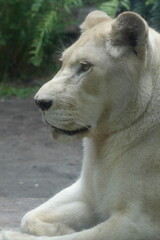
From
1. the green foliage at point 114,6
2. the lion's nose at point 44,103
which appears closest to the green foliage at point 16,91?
the green foliage at point 114,6

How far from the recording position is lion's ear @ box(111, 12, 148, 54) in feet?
14.1

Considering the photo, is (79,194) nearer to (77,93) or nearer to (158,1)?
(77,93)

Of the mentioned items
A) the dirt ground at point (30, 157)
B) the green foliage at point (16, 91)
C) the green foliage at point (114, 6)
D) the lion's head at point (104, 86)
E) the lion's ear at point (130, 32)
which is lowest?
the green foliage at point (16, 91)

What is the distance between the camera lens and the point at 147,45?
4402mm

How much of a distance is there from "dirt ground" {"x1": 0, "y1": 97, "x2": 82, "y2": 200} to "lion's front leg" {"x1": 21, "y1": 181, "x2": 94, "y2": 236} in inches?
93.0

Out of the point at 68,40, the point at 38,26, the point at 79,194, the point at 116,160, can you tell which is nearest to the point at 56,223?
the point at 79,194

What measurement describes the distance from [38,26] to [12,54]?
1085 mm

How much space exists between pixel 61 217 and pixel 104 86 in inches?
32.1

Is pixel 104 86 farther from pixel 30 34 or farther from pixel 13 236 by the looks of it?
pixel 30 34

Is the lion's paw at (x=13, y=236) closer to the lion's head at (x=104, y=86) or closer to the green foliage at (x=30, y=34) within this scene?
the lion's head at (x=104, y=86)

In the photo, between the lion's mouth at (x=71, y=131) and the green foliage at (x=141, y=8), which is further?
the green foliage at (x=141, y=8)

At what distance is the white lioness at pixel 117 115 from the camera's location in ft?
14.3

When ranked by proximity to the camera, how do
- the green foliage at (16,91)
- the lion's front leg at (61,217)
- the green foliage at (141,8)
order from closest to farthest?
the lion's front leg at (61,217) → the green foliage at (141,8) → the green foliage at (16,91)

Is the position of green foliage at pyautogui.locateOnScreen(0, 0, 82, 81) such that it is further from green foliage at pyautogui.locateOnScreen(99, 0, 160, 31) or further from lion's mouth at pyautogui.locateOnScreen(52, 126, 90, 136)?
lion's mouth at pyautogui.locateOnScreen(52, 126, 90, 136)
